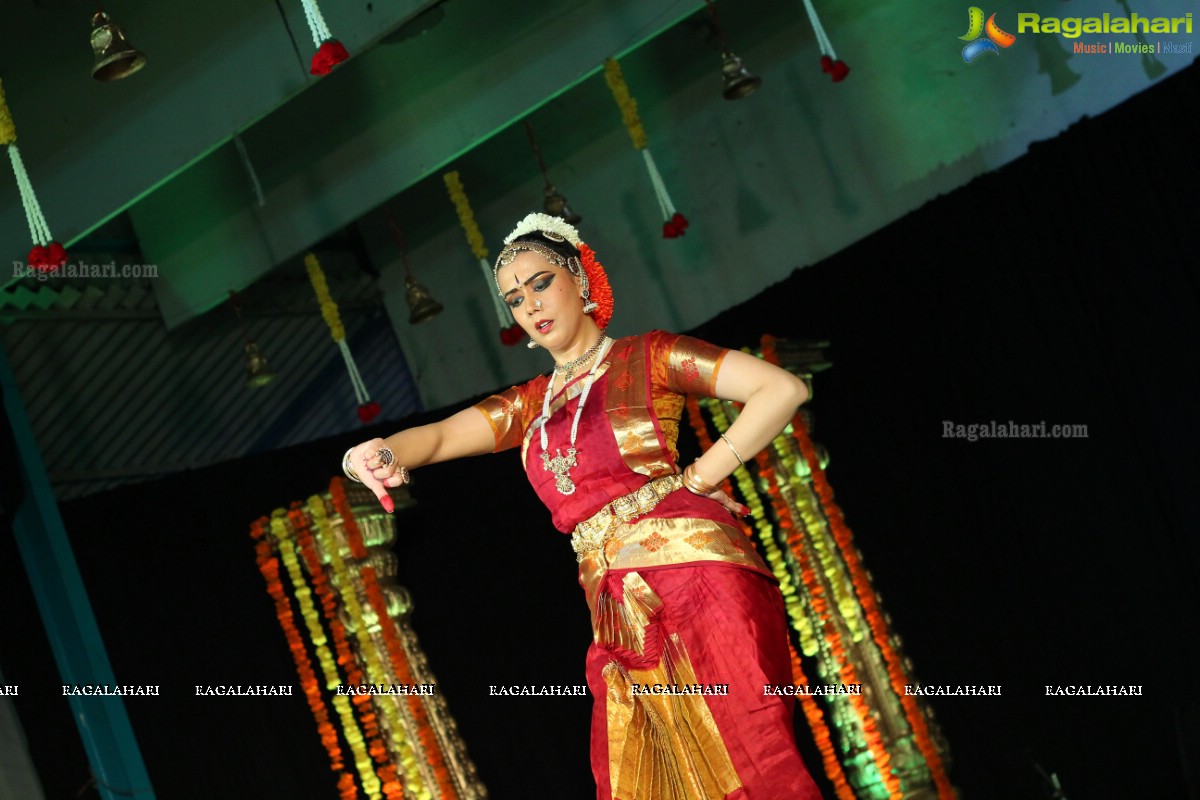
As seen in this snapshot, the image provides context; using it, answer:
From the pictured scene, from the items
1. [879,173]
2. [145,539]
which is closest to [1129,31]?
[879,173]

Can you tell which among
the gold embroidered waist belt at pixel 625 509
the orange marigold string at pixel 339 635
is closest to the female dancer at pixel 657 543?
the gold embroidered waist belt at pixel 625 509

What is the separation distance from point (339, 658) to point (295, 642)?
0.62ft

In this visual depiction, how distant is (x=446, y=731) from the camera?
15.9 ft

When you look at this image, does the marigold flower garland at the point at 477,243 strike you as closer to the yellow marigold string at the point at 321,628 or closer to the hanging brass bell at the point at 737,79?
the yellow marigold string at the point at 321,628

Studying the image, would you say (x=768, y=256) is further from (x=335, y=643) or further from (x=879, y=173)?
(x=335, y=643)

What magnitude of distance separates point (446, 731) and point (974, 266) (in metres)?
2.46

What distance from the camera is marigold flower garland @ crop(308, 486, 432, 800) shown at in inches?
189

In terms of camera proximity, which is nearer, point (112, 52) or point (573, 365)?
point (573, 365)

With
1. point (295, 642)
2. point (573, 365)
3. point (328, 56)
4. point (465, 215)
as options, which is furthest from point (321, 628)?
point (573, 365)

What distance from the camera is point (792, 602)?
14.5 ft

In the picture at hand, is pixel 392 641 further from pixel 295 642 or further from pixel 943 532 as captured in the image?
pixel 943 532

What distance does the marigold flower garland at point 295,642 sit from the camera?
→ 16.1 feet

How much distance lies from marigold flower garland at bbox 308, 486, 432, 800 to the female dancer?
228 cm

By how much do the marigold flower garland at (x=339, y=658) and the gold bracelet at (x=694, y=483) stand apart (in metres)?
2.66
